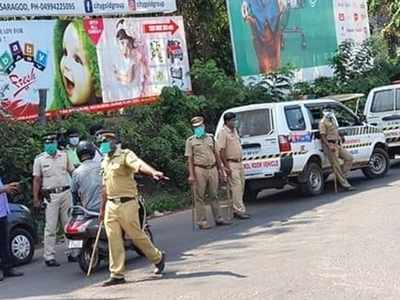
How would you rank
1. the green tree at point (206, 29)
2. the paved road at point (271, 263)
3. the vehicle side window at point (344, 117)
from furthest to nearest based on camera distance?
1. the green tree at point (206, 29)
2. the vehicle side window at point (344, 117)
3. the paved road at point (271, 263)

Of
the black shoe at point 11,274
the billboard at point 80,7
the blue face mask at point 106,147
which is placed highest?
the billboard at point 80,7

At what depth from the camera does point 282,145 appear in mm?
14414

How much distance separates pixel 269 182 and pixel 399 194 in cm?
234

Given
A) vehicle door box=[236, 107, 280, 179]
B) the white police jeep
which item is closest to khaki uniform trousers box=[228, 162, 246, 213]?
the white police jeep

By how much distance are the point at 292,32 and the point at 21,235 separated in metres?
17.1

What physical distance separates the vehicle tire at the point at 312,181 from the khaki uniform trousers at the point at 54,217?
5.28 m

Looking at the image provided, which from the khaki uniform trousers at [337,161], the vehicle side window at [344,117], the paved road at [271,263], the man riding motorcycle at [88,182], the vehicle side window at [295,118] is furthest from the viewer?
the vehicle side window at [344,117]

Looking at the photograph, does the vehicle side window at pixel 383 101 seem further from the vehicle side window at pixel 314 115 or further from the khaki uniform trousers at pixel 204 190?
the khaki uniform trousers at pixel 204 190

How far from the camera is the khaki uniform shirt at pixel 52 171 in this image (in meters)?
11.1

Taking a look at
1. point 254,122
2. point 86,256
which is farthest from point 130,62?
point 86,256

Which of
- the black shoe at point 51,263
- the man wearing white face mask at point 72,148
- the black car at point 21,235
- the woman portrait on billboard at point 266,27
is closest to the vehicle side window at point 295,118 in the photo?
the man wearing white face mask at point 72,148

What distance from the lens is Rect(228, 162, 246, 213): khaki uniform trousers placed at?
1305 cm

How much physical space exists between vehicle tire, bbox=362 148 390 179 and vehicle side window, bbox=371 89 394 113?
176cm

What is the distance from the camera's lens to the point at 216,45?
2508cm
